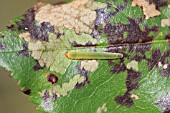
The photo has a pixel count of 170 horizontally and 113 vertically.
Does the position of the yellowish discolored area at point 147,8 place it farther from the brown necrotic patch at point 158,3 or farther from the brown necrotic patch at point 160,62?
the brown necrotic patch at point 160,62

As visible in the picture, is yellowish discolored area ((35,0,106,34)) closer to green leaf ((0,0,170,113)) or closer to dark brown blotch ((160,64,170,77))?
green leaf ((0,0,170,113))

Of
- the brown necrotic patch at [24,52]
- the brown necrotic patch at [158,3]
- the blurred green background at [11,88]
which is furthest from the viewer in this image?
the blurred green background at [11,88]

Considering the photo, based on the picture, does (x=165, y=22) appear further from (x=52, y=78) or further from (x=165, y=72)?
(x=52, y=78)

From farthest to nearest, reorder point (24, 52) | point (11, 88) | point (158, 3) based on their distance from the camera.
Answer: point (11, 88), point (158, 3), point (24, 52)

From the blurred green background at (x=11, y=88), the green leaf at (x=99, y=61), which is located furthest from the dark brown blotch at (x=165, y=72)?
the blurred green background at (x=11, y=88)

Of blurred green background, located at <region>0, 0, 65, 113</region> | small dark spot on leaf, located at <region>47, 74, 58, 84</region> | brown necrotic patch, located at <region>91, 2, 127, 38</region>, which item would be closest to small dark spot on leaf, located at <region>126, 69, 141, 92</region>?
brown necrotic patch, located at <region>91, 2, 127, 38</region>

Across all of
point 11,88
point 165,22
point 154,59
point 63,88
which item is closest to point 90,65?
point 63,88

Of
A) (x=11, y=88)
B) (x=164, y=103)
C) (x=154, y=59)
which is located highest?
(x=154, y=59)
